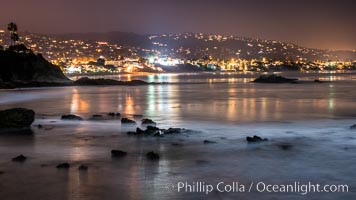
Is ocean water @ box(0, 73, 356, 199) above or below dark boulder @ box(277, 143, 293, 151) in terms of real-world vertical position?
above

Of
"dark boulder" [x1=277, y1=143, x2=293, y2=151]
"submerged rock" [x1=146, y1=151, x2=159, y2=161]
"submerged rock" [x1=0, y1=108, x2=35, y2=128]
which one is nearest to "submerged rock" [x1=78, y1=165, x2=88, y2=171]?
"submerged rock" [x1=146, y1=151, x2=159, y2=161]

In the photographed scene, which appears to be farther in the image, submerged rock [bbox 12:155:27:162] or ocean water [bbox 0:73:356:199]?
submerged rock [bbox 12:155:27:162]

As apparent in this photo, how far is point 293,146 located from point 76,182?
8.01 m

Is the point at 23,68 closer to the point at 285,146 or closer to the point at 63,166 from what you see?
the point at 285,146

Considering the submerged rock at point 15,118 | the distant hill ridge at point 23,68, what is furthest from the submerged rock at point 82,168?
the distant hill ridge at point 23,68

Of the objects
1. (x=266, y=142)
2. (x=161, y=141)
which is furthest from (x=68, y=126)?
(x=266, y=142)

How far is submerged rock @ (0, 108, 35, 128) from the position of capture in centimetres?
1980

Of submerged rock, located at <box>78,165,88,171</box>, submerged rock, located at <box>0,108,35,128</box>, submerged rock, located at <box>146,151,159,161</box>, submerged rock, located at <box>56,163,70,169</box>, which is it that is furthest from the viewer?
submerged rock, located at <box>0,108,35,128</box>

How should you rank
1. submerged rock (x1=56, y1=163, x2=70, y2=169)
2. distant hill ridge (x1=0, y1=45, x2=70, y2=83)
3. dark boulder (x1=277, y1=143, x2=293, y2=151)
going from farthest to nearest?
distant hill ridge (x1=0, y1=45, x2=70, y2=83), dark boulder (x1=277, y1=143, x2=293, y2=151), submerged rock (x1=56, y1=163, x2=70, y2=169)

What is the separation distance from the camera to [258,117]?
88.6ft

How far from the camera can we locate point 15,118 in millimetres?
20109

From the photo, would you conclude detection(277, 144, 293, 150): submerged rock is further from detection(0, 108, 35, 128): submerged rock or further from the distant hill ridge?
the distant hill ridge

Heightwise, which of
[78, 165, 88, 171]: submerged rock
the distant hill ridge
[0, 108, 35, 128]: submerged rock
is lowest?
[78, 165, 88, 171]: submerged rock

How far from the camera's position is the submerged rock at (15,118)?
19.8 metres
